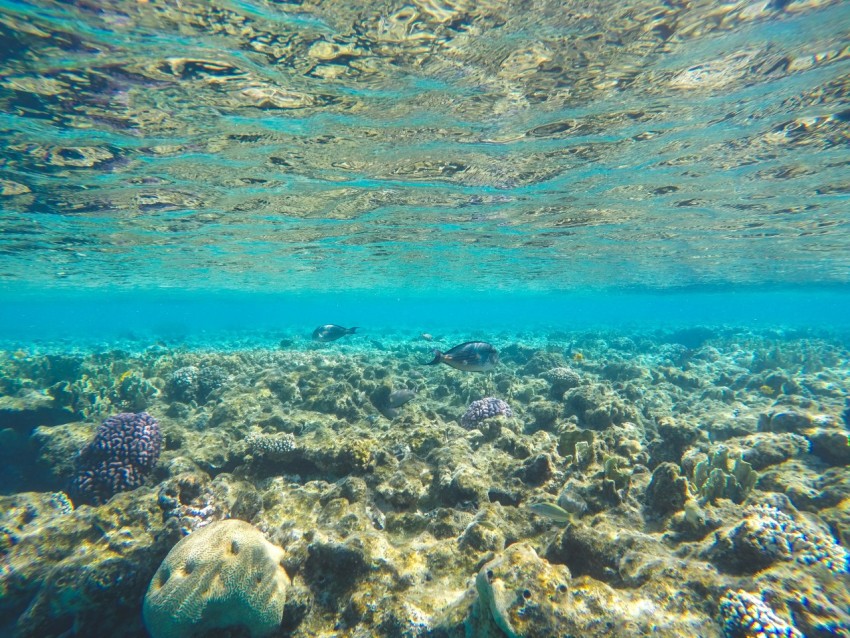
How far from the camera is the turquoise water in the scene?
11.7 feet

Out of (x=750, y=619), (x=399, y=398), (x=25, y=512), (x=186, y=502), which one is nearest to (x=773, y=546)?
(x=750, y=619)

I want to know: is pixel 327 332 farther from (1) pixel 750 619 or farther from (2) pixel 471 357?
(1) pixel 750 619

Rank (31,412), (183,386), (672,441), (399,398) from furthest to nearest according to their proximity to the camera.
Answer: (183,386)
(399,398)
(31,412)
(672,441)

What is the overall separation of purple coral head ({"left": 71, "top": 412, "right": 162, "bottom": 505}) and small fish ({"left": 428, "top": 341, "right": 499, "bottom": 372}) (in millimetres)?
5118

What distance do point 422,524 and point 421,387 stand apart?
8.16 meters

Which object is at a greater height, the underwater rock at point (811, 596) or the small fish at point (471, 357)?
the small fish at point (471, 357)

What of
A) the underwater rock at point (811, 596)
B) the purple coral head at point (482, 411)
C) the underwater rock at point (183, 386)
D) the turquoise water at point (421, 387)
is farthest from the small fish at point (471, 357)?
the underwater rock at point (183, 386)

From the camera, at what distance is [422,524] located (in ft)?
15.8

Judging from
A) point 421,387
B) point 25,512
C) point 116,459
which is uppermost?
point 116,459

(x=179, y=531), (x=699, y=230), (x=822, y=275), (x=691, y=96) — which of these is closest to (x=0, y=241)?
(x=179, y=531)

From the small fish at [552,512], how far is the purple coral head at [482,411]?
14.4 feet

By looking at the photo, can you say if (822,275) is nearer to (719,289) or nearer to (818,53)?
(719,289)

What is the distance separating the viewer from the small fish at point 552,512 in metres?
4.39

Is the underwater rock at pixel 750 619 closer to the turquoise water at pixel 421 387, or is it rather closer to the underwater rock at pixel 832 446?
the turquoise water at pixel 421 387
